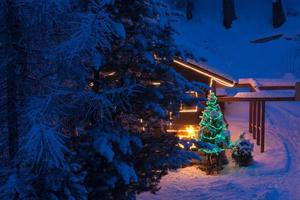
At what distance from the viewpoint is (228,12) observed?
40.2 metres

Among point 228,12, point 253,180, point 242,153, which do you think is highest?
point 228,12

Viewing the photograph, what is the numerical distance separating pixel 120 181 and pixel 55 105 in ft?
7.63

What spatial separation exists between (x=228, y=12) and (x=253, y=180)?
94.4ft

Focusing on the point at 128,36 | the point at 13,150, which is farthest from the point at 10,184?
Answer: the point at 128,36

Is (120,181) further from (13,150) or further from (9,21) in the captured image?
(9,21)

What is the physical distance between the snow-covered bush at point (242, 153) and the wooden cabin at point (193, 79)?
172 centimetres

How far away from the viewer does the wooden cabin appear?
16.0 m

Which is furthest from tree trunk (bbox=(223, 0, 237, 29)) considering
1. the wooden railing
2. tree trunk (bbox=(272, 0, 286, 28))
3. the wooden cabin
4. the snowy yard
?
the wooden cabin

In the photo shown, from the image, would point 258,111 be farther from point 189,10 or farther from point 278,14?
point 189,10

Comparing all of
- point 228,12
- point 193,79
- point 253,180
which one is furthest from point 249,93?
point 228,12

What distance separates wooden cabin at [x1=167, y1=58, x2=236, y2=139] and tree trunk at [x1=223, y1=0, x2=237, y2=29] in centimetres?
2467

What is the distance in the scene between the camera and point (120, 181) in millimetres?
7785

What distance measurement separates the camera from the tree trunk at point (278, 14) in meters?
38.6

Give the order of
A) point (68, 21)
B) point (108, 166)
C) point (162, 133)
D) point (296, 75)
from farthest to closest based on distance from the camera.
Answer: point (296, 75) → point (162, 133) → point (108, 166) → point (68, 21)
